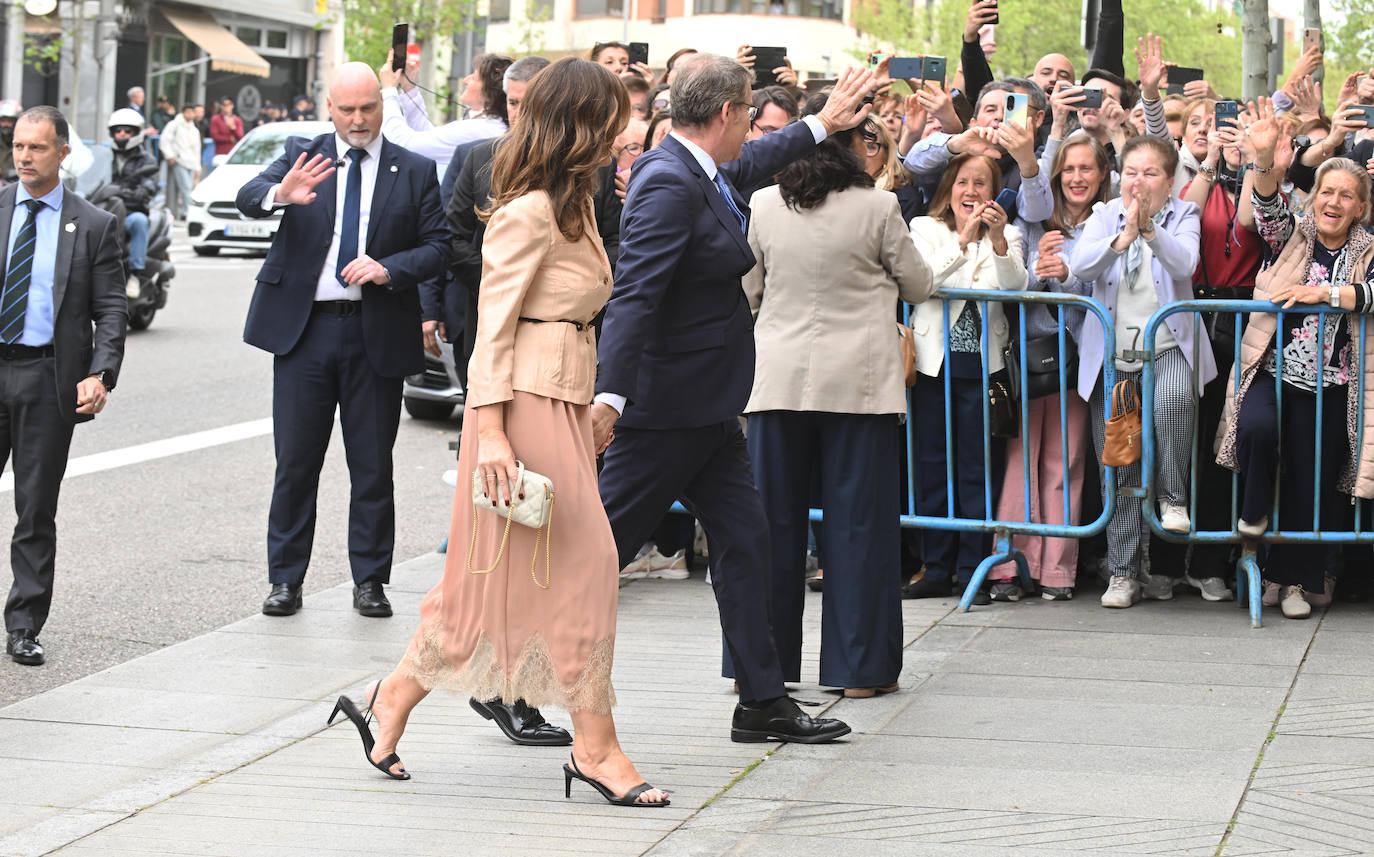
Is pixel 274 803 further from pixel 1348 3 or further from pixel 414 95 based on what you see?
pixel 1348 3

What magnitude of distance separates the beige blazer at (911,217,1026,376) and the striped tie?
350 cm

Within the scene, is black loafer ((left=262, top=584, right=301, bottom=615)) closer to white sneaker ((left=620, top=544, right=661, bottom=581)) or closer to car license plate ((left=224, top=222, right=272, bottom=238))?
white sneaker ((left=620, top=544, right=661, bottom=581))

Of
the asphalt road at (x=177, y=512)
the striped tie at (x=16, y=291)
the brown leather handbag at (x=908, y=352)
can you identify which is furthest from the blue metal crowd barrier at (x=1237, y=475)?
the striped tie at (x=16, y=291)

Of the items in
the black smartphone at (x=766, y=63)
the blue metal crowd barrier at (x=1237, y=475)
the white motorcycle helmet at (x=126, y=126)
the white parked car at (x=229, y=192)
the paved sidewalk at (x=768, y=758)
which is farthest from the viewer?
the white parked car at (x=229, y=192)

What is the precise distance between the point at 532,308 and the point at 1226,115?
4.02 meters

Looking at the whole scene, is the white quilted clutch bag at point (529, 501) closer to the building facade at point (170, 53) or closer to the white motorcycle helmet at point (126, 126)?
the white motorcycle helmet at point (126, 126)

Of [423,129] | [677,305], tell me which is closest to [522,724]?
[677,305]

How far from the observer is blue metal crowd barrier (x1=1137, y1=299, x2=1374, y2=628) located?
24.6 feet

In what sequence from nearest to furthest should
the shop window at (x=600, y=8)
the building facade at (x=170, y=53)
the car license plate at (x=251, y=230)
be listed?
1. the car license plate at (x=251, y=230)
2. the building facade at (x=170, y=53)
3. the shop window at (x=600, y=8)

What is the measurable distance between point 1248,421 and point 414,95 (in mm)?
4771

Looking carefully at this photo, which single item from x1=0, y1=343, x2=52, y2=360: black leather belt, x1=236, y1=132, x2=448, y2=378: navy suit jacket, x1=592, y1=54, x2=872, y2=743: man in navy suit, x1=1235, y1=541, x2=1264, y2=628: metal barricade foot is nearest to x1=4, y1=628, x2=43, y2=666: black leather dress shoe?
x1=0, y1=343, x2=52, y2=360: black leather belt

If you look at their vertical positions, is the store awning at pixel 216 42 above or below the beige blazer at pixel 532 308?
above

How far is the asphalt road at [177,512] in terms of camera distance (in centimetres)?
772

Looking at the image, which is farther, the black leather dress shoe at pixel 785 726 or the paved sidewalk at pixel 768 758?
the black leather dress shoe at pixel 785 726
